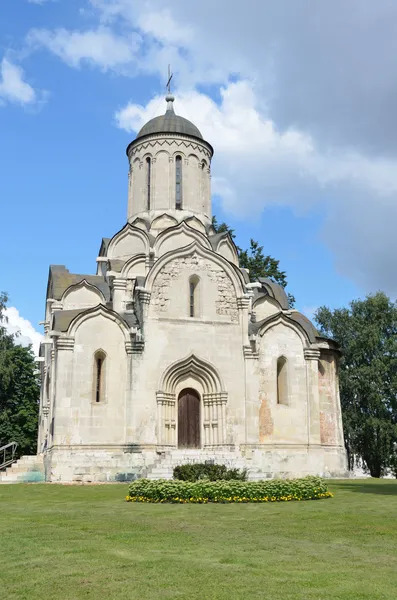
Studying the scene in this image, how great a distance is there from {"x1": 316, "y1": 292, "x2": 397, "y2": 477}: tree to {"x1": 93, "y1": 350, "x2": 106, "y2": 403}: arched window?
18.6 meters

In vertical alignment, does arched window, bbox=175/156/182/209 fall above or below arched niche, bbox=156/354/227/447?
above

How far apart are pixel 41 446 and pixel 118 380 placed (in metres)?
7.71

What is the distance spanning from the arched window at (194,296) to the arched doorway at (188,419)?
129 inches

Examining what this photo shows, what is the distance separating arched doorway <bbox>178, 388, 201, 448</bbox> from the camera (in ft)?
81.8

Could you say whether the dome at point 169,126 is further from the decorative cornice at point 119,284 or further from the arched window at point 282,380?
the arched window at point 282,380

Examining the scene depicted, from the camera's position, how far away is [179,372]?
2492cm

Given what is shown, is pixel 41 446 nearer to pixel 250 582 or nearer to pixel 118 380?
pixel 118 380

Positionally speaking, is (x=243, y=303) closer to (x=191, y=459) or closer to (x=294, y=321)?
(x=294, y=321)

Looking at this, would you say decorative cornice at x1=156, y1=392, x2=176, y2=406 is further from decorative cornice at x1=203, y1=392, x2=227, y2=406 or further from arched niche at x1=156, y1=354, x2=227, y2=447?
decorative cornice at x1=203, y1=392, x2=227, y2=406

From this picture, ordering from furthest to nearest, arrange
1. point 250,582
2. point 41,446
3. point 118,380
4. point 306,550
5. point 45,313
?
point 45,313 → point 41,446 → point 118,380 → point 306,550 → point 250,582

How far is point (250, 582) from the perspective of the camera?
6.38 metres

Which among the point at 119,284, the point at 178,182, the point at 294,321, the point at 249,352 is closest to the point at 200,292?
the point at 249,352

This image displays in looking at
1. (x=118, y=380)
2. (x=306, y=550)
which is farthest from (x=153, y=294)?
(x=306, y=550)

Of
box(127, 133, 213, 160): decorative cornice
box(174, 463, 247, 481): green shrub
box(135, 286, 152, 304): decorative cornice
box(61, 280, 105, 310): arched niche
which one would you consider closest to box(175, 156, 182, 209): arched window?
box(127, 133, 213, 160): decorative cornice
